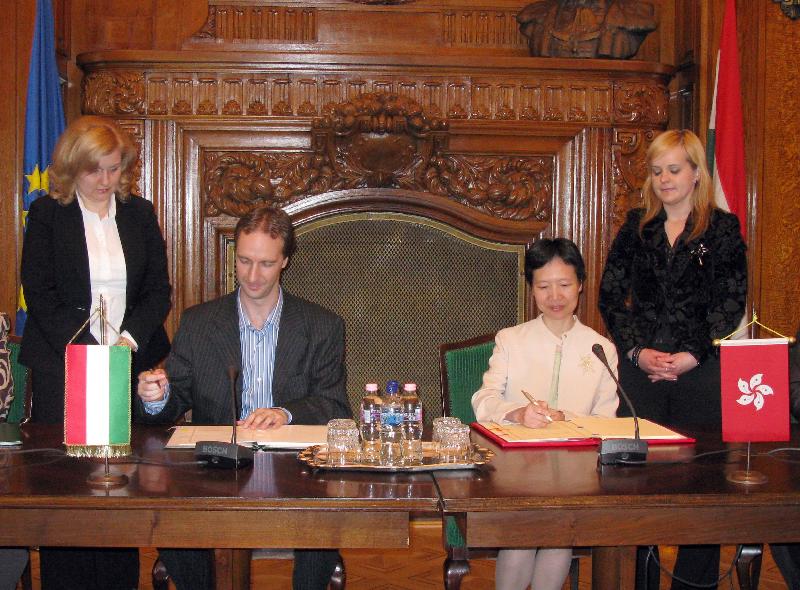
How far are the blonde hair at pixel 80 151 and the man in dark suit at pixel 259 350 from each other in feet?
1.87

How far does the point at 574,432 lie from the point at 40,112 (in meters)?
2.73

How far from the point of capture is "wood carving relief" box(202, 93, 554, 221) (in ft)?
13.6

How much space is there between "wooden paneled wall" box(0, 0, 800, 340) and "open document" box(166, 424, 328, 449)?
208 cm

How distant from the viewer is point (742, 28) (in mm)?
4234

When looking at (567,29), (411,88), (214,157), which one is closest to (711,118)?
(567,29)

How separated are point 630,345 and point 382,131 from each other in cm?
164

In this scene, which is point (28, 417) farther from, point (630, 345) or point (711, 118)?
point (711, 118)

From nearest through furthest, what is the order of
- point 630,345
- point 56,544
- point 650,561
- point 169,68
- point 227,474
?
point 56,544 < point 227,474 < point 650,561 < point 630,345 < point 169,68

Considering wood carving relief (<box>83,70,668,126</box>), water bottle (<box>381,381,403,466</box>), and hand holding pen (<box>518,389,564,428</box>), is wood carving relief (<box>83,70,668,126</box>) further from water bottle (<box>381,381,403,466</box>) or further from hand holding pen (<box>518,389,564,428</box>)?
water bottle (<box>381,381,403,466</box>)

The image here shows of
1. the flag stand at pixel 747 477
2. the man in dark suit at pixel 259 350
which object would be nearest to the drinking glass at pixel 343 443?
the man in dark suit at pixel 259 350

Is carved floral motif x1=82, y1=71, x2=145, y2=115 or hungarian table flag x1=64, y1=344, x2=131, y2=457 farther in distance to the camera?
carved floral motif x1=82, y1=71, x2=145, y2=115

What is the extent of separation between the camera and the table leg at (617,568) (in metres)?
1.92

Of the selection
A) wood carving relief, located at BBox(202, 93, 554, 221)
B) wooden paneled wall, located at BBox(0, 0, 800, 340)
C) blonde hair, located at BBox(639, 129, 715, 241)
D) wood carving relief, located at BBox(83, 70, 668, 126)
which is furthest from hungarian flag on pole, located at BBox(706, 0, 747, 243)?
blonde hair, located at BBox(639, 129, 715, 241)

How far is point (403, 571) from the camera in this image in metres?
3.62
